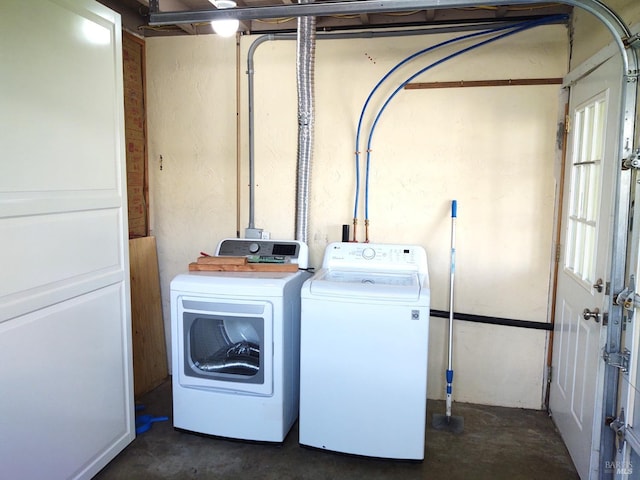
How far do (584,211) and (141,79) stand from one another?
9.59 feet

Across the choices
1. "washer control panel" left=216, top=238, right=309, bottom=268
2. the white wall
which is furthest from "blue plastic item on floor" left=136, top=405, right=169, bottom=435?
the white wall

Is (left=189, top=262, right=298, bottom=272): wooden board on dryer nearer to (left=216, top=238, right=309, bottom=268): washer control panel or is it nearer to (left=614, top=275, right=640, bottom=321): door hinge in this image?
(left=216, top=238, right=309, bottom=268): washer control panel

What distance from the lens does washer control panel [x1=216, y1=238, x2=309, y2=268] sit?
9.72ft

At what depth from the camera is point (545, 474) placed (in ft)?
7.86

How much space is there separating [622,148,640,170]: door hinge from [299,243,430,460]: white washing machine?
99cm

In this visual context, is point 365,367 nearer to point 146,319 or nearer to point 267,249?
point 267,249

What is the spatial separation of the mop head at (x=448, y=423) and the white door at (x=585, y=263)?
0.56m

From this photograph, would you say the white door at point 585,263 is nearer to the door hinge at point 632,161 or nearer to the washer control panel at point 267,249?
the door hinge at point 632,161

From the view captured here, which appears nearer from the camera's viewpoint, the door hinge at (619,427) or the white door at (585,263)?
the door hinge at (619,427)

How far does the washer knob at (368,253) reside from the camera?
2.84 metres

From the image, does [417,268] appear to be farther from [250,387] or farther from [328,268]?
[250,387]

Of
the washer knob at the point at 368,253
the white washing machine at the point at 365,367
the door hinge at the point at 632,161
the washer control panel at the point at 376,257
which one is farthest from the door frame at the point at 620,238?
the washer knob at the point at 368,253

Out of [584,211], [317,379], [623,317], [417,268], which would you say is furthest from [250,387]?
[584,211]

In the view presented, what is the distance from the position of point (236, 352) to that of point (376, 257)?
991mm
